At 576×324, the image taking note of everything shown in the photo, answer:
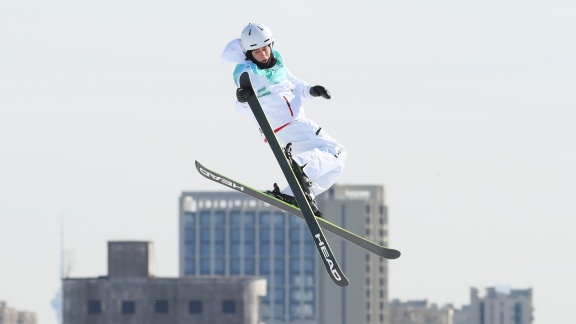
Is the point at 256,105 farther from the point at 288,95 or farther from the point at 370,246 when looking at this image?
the point at 370,246

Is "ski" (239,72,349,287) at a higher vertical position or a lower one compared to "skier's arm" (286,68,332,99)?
lower

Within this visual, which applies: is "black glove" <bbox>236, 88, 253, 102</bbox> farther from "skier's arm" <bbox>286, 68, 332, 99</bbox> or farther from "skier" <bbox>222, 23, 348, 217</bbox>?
"skier's arm" <bbox>286, 68, 332, 99</bbox>

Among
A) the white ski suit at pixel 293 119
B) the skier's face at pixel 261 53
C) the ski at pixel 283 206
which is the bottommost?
the ski at pixel 283 206

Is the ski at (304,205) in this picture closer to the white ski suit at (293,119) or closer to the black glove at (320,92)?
the white ski suit at (293,119)

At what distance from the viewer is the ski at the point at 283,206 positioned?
35312 millimetres

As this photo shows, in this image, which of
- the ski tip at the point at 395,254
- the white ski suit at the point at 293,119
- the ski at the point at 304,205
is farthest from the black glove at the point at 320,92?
the ski tip at the point at 395,254

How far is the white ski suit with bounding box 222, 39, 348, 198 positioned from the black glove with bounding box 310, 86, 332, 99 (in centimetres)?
13

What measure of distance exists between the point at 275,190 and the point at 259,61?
275 cm

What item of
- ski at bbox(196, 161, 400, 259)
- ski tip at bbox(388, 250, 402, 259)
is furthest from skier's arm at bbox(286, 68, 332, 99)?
ski tip at bbox(388, 250, 402, 259)

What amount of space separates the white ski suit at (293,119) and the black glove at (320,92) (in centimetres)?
13

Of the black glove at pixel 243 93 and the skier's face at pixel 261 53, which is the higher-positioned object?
the skier's face at pixel 261 53

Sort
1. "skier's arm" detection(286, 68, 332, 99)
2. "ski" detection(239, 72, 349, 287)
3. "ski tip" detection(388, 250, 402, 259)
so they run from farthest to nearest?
"ski tip" detection(388, 250, 402, 259) → "ski" detection(239, 72, 349, 287) → "skier's arm" detection(286, 68, 332, 99)

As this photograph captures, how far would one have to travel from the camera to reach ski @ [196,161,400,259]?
3531 centimetres

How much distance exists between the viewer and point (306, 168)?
35.0 m
